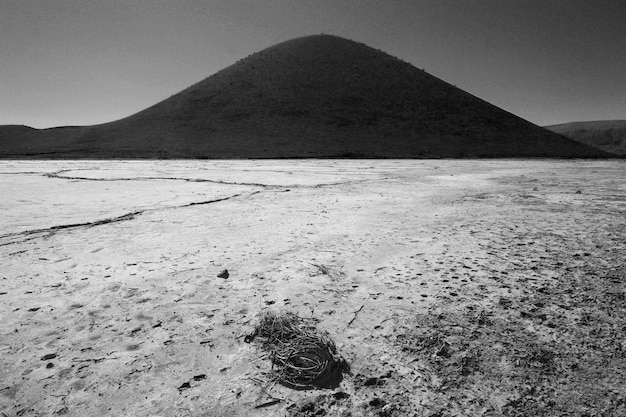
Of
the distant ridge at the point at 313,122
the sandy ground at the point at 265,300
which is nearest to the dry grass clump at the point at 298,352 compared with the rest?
the sandy ground at the point at 265,300

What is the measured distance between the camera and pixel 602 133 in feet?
286

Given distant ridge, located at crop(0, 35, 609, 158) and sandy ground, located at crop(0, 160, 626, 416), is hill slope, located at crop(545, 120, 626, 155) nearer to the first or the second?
distant ridge, located at crop(0, 35, 609, 158)

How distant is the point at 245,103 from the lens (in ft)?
116

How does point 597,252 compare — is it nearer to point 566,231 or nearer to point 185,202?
point 566,231

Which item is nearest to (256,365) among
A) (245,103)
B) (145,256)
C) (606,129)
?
(145,256)

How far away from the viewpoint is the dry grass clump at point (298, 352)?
946 mm

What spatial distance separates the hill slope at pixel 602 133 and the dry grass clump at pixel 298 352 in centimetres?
9671

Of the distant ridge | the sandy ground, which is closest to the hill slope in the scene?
the distant ridge

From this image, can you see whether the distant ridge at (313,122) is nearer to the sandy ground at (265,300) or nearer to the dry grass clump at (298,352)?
the sandy ground at (265,300)

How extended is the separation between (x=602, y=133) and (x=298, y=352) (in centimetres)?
11423

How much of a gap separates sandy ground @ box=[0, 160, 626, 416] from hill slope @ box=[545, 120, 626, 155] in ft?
313

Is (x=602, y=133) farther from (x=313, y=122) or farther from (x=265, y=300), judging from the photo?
(x=265, y=300)

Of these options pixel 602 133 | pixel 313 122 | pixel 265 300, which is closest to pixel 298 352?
pixel 265 300

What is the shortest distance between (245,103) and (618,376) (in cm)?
3714
